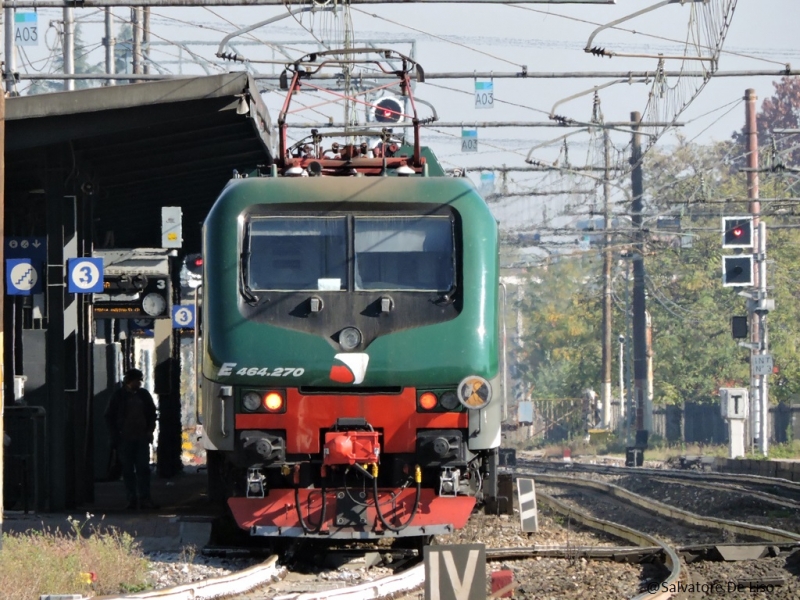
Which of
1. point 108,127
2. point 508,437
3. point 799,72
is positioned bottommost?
point 508,437

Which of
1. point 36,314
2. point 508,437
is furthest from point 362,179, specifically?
point 508,437

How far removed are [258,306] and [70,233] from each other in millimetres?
4493

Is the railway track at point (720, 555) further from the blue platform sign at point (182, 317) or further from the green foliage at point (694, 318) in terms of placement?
the green foliage at point (694, 318)

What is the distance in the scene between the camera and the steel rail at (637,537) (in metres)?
10.9

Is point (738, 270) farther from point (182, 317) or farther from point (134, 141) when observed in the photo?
point (134, 141)

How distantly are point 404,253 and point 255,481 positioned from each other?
7.44 ft

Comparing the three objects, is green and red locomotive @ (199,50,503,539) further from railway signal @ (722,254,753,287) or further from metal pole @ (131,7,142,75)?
railway signal @ (722,254,753,287)

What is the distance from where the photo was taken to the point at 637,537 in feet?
47.0

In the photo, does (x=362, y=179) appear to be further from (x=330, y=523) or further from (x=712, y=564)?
(x=712, y=564)

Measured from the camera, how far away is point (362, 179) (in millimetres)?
12078

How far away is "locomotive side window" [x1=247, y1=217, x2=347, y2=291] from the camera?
1183cm

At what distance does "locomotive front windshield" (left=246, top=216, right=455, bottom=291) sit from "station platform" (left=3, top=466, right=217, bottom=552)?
2.81 m

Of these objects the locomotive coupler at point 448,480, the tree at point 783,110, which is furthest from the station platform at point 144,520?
the tree at point 783,110

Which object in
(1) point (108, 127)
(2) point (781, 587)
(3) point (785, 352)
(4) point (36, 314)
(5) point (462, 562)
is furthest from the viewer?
(3) point (785, 352)
